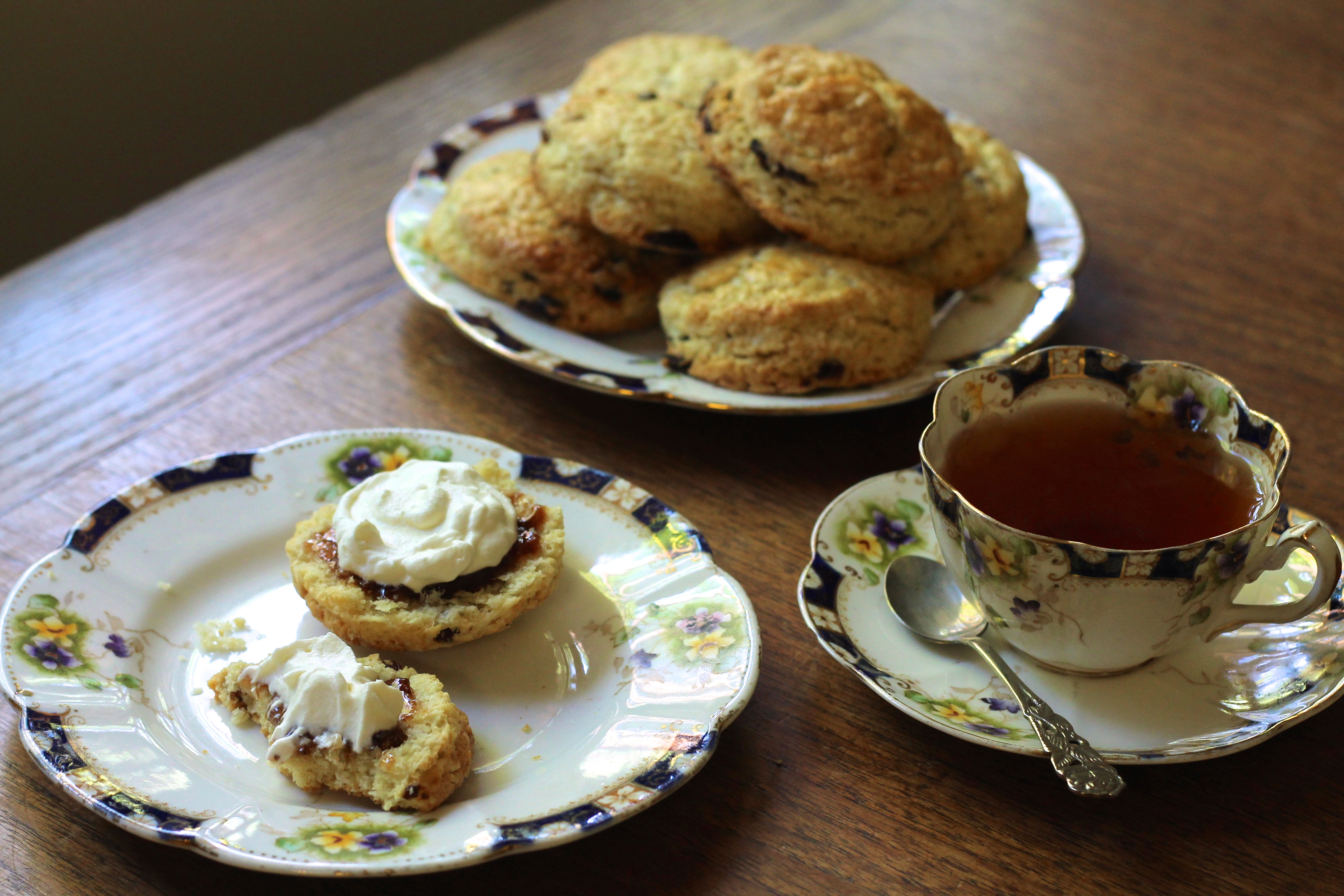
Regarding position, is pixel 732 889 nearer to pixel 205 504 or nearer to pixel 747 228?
pixel 205 504

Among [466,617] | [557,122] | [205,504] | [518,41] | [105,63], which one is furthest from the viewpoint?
[105,63]

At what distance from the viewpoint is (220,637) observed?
108cm

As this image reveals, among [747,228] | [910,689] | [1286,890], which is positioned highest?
[747,228]

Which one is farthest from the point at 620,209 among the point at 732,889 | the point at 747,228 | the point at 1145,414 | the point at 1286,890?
the point at 1286,890

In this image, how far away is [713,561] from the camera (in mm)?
1119

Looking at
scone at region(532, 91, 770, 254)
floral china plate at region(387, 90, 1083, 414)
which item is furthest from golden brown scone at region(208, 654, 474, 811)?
scone at region(532, 91, 770, 254)

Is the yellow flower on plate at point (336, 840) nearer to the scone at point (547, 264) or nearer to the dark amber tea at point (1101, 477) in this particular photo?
the dark amber tea at point (1101, 477)

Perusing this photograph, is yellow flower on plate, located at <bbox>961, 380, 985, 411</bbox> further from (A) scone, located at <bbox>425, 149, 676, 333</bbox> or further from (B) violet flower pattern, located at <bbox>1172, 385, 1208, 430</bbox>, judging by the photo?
(A) scone, located at <bbox>425, 149, 676, 333</bbox>

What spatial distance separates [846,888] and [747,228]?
97 cm

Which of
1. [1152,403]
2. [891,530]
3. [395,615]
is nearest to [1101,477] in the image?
[1152,403]

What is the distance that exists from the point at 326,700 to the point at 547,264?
0.81m

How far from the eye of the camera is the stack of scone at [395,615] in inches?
36.0

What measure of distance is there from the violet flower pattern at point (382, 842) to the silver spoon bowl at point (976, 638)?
20.2 inches

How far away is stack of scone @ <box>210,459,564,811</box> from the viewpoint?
915 millimetres
